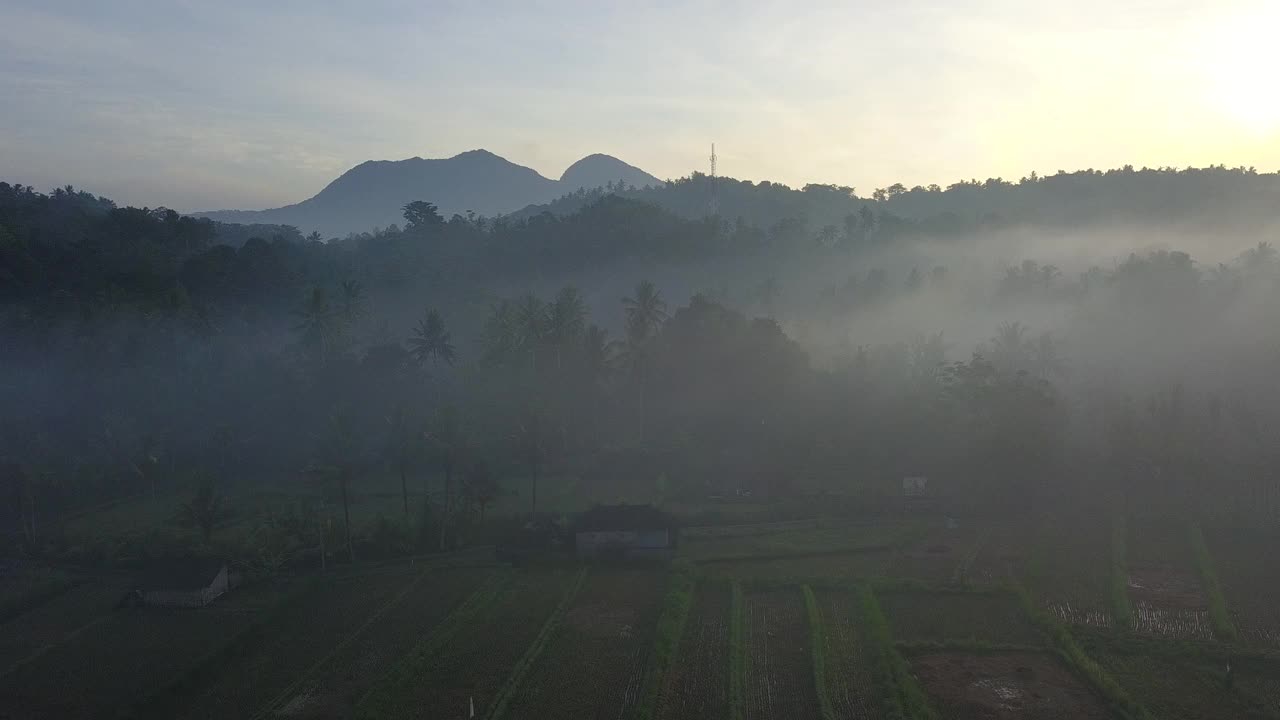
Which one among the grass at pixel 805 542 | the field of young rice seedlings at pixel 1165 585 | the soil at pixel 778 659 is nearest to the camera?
the soil at pixel 778 659

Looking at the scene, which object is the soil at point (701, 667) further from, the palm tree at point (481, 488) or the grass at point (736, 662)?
the palm tree at point (481, 488)

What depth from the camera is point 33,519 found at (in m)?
35.4

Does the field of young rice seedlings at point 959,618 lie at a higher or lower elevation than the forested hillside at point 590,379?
lower

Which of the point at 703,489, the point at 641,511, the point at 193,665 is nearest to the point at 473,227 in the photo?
the point at 703,489

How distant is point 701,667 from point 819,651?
330cm

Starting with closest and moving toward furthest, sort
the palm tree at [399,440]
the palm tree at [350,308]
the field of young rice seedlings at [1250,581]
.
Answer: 1. the field of young rice seedlings at [1250,581]
2. the palm tree at [399,440]
3. the palm tree at [350,308]

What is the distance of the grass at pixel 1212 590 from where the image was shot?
978 inches

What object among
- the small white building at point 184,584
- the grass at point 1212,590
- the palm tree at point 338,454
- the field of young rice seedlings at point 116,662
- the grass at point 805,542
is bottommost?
the grass at point 805,542

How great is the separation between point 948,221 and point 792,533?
229 ft

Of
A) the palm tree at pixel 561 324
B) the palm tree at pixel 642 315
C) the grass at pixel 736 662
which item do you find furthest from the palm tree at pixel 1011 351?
the grass at pixel 736 662

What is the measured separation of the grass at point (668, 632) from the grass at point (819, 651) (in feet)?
12.2

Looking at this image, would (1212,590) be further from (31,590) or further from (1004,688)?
(31,590)

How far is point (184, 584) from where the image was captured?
28172mm

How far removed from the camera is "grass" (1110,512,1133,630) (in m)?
26.2
